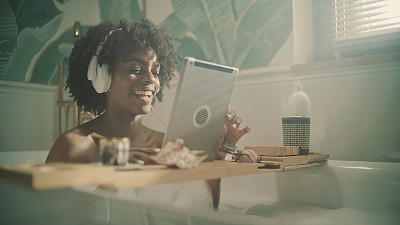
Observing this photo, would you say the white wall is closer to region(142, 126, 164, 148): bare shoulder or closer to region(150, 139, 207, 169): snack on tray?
region(142, 126, 164, 148): bare shoulder

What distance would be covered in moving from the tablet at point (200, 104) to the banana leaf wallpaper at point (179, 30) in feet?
1.61

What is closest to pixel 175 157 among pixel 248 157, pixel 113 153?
pixel 113 153

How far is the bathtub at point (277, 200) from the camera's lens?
0.91 metres

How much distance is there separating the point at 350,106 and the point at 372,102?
0.28ft

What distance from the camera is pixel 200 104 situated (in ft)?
2.98

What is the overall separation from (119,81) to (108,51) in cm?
10

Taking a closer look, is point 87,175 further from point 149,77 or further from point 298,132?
point 298,132

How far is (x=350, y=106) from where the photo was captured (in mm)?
1432

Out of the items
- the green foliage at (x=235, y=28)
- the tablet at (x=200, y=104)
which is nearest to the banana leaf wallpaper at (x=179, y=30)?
the green foliage at (x=235, y=28)

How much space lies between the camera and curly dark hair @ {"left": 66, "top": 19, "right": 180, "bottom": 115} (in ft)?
3.58

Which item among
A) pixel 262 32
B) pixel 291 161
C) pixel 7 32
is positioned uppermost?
pixel 262 32

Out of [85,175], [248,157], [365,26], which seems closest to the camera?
[85,175]

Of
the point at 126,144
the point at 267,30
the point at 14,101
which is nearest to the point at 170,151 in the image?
the point at 126,144

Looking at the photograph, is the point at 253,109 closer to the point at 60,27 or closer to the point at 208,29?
the point at 208,29
